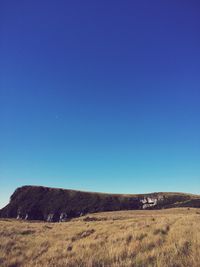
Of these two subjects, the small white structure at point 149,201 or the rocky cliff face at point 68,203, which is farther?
the rocky cliff face at point 68,203

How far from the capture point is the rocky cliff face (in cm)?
11188

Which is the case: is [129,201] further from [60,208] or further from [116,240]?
[116,240]

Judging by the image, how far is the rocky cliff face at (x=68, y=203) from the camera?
111875mm

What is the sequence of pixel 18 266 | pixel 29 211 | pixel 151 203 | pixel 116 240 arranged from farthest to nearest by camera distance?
pixel 29 211 → pixel 151 203 → pixel 116 240 → pixel 18 266

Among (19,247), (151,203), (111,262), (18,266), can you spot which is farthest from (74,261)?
(151,203)

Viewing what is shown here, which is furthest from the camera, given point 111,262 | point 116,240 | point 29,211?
point 29,211

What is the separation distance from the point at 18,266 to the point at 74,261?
211 centimetres

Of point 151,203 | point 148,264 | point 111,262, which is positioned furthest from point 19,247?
point 151,203

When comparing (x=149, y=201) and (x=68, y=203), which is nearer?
(x=149, y=201)

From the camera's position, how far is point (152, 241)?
1141 centimetres

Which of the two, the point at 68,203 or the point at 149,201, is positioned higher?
the point at 149,201

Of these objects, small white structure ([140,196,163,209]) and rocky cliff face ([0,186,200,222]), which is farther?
rocky cliff face ([0,186,200,222])

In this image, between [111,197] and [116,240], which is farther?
[111,197]

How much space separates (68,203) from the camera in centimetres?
12125
